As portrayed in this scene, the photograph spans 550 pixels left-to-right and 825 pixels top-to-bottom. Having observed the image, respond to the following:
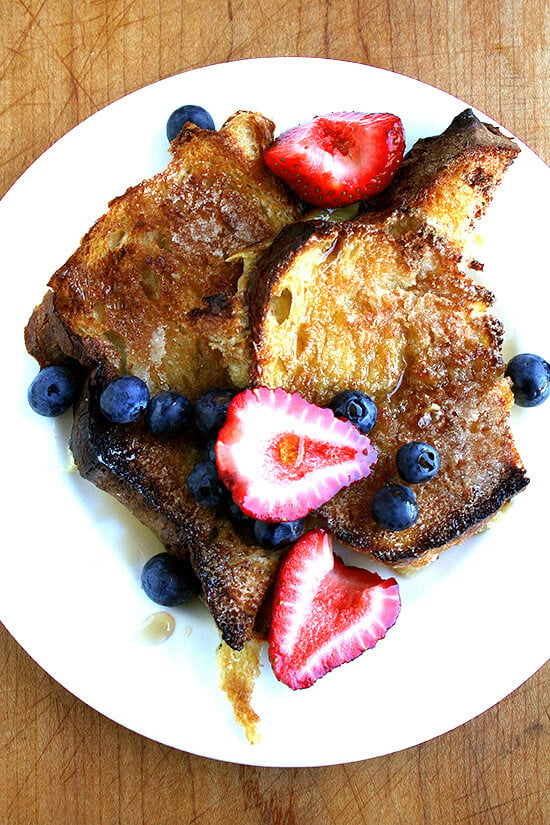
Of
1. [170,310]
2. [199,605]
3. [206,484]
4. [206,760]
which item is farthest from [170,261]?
[206,760]

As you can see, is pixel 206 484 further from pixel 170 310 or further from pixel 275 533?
pixel 170 310

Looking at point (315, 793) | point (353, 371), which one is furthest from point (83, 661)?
point (353, 371)

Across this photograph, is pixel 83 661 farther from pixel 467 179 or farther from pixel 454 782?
pixel 467 179

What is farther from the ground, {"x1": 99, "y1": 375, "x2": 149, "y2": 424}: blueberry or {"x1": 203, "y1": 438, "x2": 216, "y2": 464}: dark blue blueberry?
{"x1": 99, "y1": 375, "x2": 149, "y2": 424}: blueberry

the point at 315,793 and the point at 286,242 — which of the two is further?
the point at 315,793

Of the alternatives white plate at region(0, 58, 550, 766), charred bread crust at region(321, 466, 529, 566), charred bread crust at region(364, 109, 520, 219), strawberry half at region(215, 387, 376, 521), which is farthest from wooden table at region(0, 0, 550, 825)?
strawberry half at region(215, 387, 376, 521)

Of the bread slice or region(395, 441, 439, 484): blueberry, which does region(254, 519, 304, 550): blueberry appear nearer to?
the bread slice

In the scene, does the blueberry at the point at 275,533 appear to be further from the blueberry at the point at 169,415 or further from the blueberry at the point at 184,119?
the blueberry at the point at 184,119
